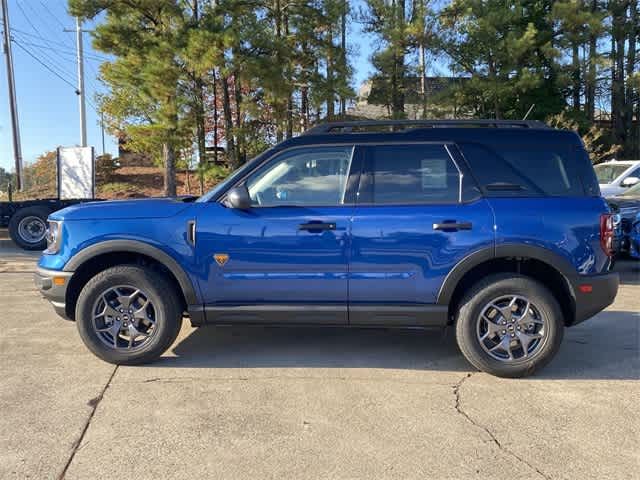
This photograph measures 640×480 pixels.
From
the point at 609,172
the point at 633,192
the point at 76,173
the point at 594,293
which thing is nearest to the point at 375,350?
the point at 594,293

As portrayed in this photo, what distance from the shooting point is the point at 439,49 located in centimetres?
1844

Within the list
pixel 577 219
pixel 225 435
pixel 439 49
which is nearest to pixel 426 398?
pixel 225 435

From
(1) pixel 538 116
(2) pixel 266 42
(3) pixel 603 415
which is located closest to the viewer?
(3) pixel 603 415

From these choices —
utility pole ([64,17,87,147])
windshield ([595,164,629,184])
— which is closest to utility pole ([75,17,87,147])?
utility pole ([64,17,87,147])

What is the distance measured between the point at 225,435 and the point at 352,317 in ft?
4.47

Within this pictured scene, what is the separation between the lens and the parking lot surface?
2.93m

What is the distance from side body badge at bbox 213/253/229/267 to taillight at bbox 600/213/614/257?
285cm

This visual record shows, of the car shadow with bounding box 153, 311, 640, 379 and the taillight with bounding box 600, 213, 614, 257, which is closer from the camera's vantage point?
the taillight with bounding box 600, 213, 614, 257

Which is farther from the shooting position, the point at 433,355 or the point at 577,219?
the point at 433,355

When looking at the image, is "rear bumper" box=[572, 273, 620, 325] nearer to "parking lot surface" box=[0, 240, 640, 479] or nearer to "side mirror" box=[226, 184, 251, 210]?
"parking lot surface" box=[0, 240, 640, 479]

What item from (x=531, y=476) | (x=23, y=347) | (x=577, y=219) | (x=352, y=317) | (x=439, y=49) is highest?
(x=439, y=49)

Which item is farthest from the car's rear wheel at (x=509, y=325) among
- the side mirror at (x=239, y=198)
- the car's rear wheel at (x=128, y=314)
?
the car's rear wheel at (x=128, y=314)

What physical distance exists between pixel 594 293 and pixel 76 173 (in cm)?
1251

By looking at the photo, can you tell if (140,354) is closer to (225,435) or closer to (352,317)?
(225,435)
